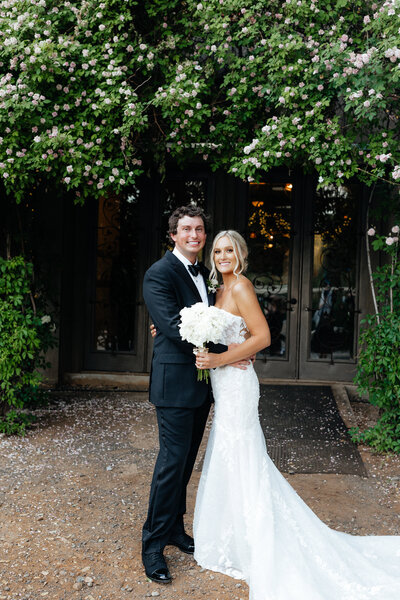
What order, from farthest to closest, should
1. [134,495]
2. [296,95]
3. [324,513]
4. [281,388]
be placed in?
[281,388]
[296,95]
[134,495]
[324,513]

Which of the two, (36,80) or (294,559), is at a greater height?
(36,80)

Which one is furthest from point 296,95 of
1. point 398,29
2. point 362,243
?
point 362,243

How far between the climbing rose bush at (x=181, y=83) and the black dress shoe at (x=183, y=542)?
316 centimetres

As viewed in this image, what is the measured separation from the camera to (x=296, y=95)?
5.09 metres

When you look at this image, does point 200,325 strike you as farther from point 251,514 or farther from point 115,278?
point 115,278

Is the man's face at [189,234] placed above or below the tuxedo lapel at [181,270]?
above

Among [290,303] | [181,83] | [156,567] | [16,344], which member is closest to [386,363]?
[290,303]

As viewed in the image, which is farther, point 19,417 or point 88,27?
point 19,417

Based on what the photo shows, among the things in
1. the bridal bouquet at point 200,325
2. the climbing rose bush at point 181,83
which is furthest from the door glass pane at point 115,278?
the bridal bouquet at point 200,325

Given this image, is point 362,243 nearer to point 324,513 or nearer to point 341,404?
point 341,404

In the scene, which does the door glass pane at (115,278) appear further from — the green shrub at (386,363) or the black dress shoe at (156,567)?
the black dress shoe at (156,567)

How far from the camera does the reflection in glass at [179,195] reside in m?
8.16

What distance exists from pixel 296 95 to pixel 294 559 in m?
3.75

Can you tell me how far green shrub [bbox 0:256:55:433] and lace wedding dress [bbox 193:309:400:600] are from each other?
3001 mm
